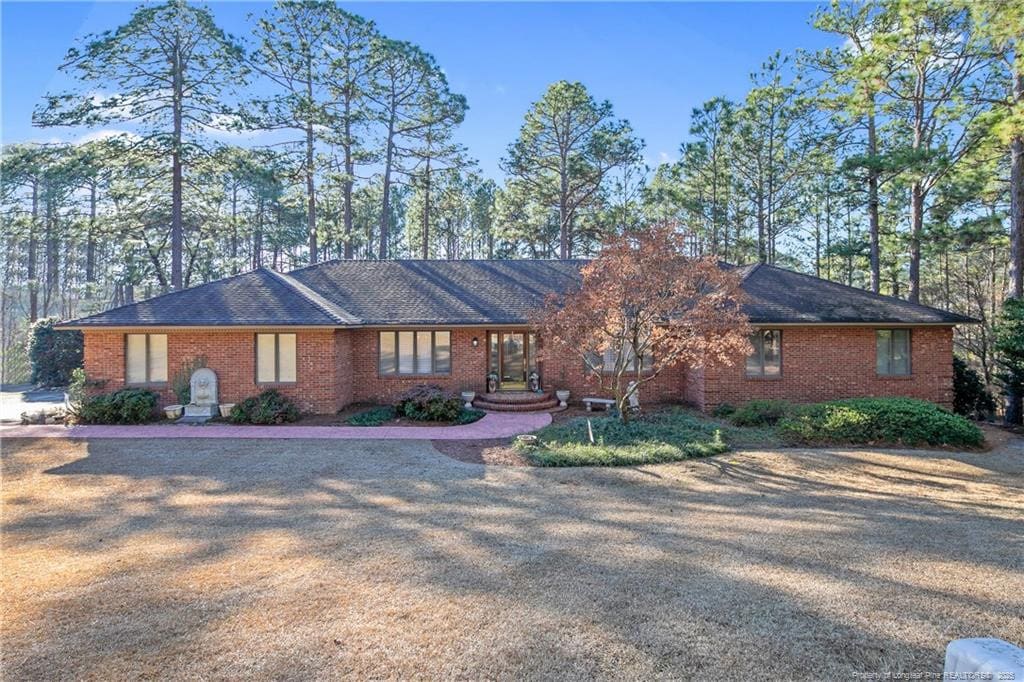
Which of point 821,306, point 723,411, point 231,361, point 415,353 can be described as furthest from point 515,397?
point 821,306

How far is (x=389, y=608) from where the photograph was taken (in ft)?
Result: 12.6

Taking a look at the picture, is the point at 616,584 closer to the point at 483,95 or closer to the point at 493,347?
the point at 493,347

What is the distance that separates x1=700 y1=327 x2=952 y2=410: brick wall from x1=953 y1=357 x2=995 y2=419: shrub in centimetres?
104

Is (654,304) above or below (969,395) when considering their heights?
above

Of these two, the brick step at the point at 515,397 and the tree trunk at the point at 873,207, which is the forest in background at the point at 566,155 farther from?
the brick step at the point at 515,397

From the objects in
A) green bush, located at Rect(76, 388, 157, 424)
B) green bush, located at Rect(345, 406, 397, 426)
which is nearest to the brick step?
green bush, located at Rect(345, 406, 397, 426)

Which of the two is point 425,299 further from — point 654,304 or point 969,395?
point 969,395

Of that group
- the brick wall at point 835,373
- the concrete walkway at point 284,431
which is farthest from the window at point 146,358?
the brick wall at point 835,373

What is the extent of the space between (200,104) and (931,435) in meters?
24.8

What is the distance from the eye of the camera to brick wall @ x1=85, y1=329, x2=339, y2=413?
43.3 ft

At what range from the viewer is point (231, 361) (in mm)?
13258

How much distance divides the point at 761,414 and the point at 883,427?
2382mm

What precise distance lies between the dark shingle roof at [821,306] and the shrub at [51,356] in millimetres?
24789

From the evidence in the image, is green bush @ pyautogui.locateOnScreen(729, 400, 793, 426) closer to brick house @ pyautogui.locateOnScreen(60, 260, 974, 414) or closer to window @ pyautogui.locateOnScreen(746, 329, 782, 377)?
brick house @ pyautogui.locateOnScreen(60, 260, 974, 414)
